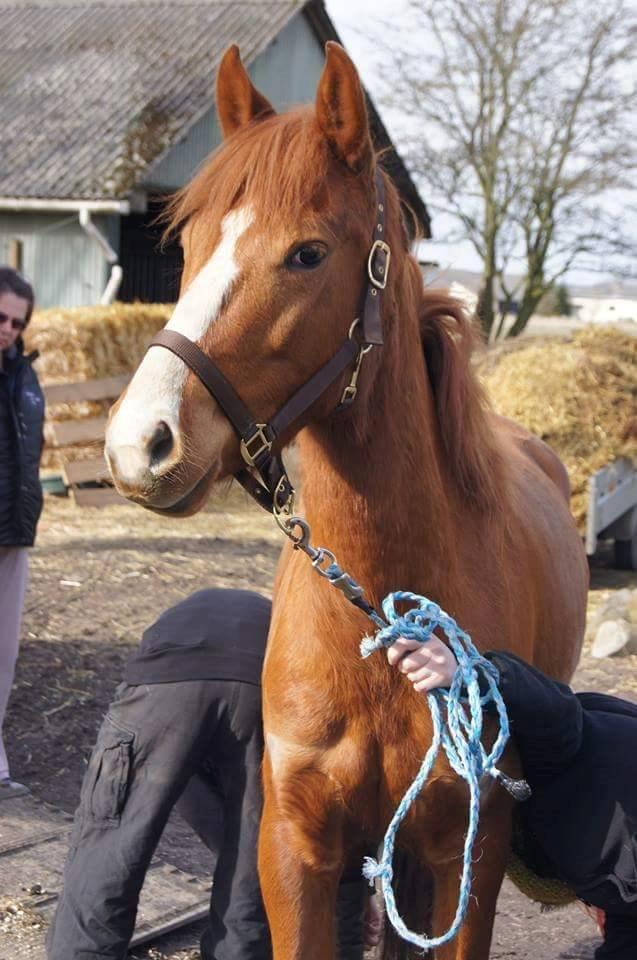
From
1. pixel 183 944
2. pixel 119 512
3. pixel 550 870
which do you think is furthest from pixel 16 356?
pixel 119 512

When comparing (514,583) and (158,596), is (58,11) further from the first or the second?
(514,583)

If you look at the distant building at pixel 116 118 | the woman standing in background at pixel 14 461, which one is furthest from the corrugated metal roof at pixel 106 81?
the woman standing in background at pixel 14 461

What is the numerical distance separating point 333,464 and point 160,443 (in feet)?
1.77

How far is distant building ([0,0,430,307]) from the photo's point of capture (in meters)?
16.3

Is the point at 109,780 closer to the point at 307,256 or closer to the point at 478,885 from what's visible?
the point at 478,885

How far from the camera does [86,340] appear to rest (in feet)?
37.9

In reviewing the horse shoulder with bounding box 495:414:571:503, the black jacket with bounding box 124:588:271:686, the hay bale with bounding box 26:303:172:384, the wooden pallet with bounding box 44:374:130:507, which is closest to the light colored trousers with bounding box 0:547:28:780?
the black jacket with bounding box 124:588:271:686

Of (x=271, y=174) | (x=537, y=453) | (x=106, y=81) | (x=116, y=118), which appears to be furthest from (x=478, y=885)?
(x=106, y=81)

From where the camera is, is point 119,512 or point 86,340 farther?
point 86,340

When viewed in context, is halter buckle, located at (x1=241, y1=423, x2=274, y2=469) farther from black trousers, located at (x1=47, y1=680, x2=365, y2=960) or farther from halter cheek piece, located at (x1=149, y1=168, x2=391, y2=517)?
black trousers, located at (x1=47, y1=680, x2=365, y2=960)

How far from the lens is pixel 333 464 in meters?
2.39

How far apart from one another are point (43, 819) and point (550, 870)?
2.18 m

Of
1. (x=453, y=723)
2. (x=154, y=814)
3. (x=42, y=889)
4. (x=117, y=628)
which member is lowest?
(x=117, y=628)

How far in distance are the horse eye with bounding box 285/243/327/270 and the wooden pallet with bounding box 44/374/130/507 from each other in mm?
8826
